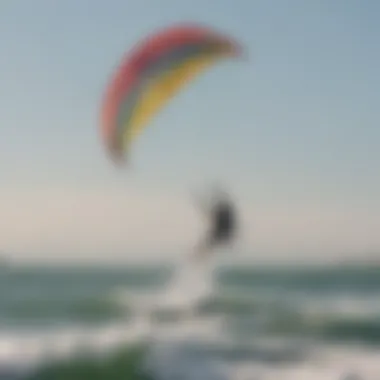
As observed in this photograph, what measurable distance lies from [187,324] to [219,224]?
173 mm

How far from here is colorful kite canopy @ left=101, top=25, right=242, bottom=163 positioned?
126 cm

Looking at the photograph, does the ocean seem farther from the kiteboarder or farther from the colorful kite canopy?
the colorful kite canopy

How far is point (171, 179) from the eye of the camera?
1276mm

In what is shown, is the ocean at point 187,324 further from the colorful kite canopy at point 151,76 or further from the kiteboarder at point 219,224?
the colorful kite canopy at point 151,76

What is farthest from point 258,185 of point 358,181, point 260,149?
point 358,181

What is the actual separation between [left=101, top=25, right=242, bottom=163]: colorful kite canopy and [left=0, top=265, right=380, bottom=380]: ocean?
0.76 ft

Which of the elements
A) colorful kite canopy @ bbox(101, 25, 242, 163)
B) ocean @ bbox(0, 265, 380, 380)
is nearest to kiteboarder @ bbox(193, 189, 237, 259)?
ocean @ bbox(0, 265, 380, 380)

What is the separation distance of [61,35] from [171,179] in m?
0.31

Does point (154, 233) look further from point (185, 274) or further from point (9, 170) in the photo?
point (9, 170)

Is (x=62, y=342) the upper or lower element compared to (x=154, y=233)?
lower

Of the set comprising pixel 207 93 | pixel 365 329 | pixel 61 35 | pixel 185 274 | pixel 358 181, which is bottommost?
pixel 365 329

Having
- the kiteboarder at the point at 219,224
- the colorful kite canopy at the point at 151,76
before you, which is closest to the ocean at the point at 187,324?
the kiteboarder at the point at 219,224

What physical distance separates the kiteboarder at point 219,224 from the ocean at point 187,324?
0.04m

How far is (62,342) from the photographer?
1.25 meters
